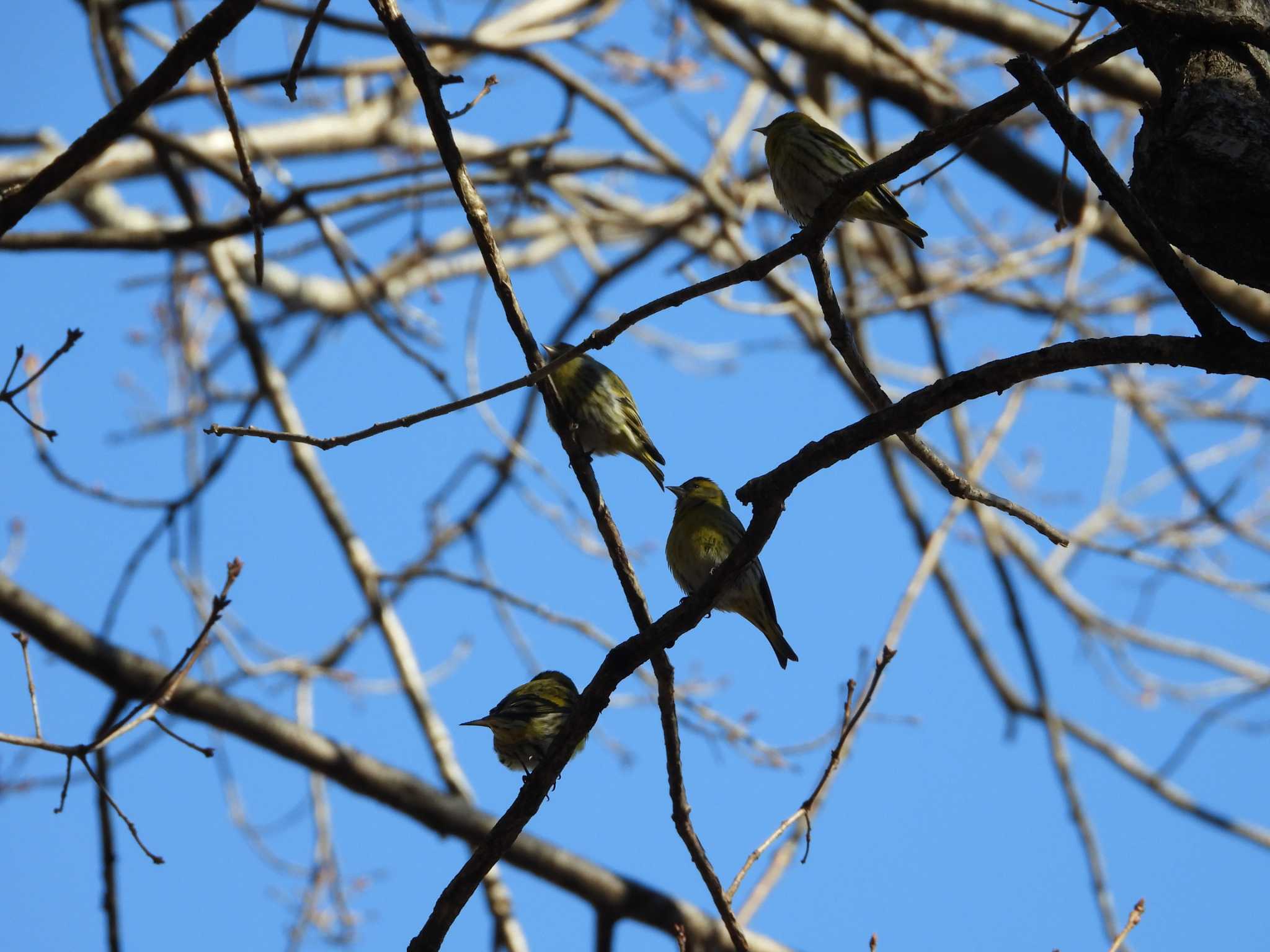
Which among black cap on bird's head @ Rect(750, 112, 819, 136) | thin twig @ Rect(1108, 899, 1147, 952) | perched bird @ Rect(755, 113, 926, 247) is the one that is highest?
black cap on bird's head @ Rect(750, 112, 819, 136)

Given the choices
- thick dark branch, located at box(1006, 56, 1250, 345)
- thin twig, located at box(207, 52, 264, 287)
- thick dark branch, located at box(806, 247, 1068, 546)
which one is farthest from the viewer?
thin twig, located at box(207, 52, 264, 287)

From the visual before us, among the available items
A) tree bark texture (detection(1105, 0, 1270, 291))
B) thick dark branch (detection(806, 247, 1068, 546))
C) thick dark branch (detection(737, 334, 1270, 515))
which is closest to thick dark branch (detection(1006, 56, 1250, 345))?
thick dark branch (detection(737, 334, 1270, 515))

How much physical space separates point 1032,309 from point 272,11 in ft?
15.3

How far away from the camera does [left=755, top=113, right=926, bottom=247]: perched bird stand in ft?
12.6

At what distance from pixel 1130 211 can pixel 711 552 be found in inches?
103

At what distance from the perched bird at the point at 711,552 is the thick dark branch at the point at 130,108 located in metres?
2.07

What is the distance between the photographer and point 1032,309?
7695 millimetres

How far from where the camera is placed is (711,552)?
176 inches

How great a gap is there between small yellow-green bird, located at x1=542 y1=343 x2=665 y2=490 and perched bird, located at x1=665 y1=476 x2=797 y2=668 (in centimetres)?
20

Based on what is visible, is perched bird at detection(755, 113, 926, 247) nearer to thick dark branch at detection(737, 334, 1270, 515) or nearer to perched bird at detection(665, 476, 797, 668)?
perched bird at detection(665, 476, 797, 668)

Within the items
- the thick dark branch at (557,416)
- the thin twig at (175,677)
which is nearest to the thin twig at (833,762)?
the thick dark branch at (557,416)

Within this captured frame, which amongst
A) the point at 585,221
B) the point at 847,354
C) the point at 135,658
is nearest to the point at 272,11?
the point at 585,221

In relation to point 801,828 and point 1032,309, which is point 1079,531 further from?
point 801,828

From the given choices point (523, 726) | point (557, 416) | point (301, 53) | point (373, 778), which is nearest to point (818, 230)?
point (557, 416)
